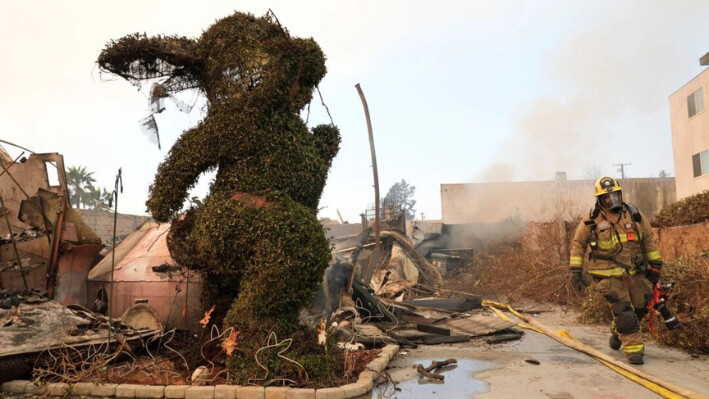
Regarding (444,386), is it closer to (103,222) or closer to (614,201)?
(614,201)

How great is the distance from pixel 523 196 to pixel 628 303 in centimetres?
2988

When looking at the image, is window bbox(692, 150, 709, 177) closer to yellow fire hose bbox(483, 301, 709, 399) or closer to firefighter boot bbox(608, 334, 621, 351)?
yellow fire hose bbox(483, 301, 709, 399)

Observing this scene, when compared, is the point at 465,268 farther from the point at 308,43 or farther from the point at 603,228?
the point at 308,43

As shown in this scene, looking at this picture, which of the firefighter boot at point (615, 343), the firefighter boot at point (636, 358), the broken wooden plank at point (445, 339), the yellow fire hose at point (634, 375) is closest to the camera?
the yellow fire hose at point (634, 375)

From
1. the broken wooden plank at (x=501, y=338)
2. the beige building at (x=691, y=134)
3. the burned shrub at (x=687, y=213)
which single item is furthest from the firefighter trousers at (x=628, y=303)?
the beige building at (x=691, y=134)

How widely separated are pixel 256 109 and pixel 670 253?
10.0 metres

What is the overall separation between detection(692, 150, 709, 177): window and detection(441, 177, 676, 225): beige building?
12124 mm

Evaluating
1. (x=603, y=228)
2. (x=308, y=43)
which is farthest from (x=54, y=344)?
(x=603, y=228)

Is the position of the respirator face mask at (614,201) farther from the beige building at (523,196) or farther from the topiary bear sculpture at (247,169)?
the beige building at (523,196)

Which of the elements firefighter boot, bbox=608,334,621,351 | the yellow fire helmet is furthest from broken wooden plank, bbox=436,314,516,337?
the yellow fire helmet

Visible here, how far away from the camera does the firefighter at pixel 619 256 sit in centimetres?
640

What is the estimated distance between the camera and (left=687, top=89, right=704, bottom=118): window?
20.4m

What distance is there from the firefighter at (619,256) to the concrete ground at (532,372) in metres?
0.65

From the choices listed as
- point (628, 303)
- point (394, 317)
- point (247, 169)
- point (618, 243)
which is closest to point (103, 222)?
point (394, 317)
